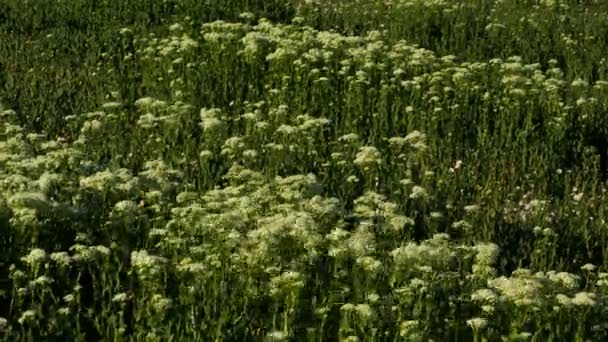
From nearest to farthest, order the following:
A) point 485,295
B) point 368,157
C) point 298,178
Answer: point 485,295 < point 298,178 < point 368,157

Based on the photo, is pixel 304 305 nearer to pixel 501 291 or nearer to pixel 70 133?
pixel 501 291

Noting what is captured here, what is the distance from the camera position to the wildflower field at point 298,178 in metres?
5.57

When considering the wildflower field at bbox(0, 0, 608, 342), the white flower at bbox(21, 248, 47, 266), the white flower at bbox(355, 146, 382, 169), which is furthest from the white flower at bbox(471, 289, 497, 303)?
the white flower at bbox(21, 248, 47, 266)

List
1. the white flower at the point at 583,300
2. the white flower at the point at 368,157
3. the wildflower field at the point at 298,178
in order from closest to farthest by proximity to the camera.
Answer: the white flower at the point at 583,300 → the wildflower field at the point at 298,178 → the white flower at the point at 368,157

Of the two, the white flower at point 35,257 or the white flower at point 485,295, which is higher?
the white flower at point 35,257

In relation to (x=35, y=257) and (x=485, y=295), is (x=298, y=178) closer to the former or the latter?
(x=485, y=295)

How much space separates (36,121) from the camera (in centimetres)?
971

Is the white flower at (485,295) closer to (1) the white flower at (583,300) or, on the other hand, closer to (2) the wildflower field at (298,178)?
(2) the wildflower field at (298,178)

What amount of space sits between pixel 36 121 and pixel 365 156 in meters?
3.79

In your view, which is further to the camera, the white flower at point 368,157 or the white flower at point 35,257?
the white flower at point 368,157

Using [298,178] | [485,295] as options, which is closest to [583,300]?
[485,295]

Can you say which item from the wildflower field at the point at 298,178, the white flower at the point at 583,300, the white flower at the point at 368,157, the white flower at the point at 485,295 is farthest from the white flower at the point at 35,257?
the white flower at the point at 583,300

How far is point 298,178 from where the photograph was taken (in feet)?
22.0

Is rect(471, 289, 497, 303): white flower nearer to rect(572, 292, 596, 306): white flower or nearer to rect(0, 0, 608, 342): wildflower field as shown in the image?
rect(0, 0, 608, 342): wildflower field
